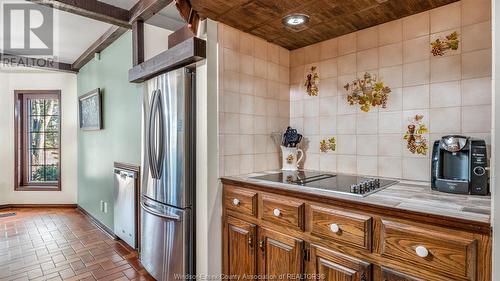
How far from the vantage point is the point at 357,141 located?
6.22 feet

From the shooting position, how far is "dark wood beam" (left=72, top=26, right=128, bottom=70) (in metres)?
2.91

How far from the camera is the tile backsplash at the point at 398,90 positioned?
4.69ft

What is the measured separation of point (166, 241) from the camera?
76.7 inches

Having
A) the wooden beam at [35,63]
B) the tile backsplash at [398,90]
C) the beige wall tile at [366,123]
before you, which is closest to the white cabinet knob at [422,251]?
the tile backsplash at [398,90]

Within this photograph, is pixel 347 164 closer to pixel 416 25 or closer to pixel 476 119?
pixel 476 119

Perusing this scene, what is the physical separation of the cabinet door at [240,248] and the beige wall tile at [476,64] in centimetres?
148

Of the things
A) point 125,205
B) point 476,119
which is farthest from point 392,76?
point 125,205

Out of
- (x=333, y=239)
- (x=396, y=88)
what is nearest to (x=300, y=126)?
(x=396, y=88)

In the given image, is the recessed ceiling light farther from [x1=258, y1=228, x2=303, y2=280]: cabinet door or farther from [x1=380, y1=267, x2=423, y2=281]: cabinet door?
[x1=380, y1=267, x2=423, y2=281]: cabinet door

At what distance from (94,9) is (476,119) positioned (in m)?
2.94

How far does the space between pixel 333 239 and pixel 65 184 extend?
478 cm

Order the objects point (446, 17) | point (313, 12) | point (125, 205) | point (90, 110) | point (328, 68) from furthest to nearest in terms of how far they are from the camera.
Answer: point (90, 110) → point (125, 205) → point (328, 68) → point (313, 12) → point (446, 17)

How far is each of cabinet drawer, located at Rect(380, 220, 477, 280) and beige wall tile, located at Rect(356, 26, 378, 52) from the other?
1265 mm

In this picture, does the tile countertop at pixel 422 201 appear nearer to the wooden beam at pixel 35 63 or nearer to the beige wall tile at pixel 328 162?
the beige wall tile at pixel 328 162
